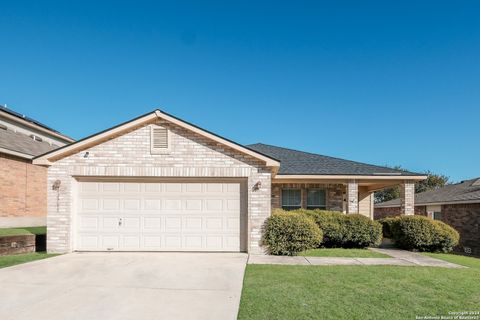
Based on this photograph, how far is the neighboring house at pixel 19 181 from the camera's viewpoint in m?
14.4

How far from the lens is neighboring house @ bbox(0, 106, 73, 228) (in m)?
14.4

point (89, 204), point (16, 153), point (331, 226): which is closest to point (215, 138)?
point (89, 204)

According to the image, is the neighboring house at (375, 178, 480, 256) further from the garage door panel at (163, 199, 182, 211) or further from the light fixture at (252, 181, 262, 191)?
the garage door panel at (163, 199, 182, 211)

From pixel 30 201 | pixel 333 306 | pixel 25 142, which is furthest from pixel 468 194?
pixel 25 142

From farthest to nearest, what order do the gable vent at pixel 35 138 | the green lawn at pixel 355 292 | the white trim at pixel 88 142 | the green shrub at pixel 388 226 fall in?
the gable vent at pixel 35 138, the green shrub at pixel 388 226, the white trim at pixel 88 142, the green lawn at pixel 355 292

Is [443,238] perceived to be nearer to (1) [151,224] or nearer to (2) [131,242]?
(1) [151,224]

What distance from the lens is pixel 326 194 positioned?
15.8 meters

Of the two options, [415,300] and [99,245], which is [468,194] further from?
[99,245]

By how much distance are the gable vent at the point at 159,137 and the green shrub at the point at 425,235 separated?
→ 32.0 feet

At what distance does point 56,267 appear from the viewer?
8.30 meters

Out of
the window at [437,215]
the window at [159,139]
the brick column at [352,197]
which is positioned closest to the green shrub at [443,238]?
the brick column at [352,197]

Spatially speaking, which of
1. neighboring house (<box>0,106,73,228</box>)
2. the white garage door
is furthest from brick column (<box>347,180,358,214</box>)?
neighboring house (<box>0,106,73,228</box>)

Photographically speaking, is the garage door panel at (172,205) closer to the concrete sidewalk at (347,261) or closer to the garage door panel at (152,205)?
the garage door panel at (152,205)

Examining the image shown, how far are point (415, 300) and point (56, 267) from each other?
26.8 ft
